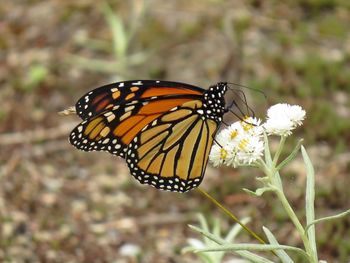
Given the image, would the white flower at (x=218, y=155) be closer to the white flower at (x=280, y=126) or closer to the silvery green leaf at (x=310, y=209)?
the white flower at (x=280, y=126)

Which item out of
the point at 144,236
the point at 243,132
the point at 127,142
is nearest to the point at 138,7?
the point at 144,236

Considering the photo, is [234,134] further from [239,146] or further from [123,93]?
[123,93]

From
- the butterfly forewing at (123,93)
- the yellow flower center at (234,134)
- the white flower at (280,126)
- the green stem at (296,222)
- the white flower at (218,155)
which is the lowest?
the green stem at (296,222)

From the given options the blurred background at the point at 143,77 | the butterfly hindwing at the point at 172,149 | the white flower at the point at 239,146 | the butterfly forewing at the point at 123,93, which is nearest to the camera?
the white flower at the point at 239,146

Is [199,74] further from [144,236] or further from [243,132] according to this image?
[243,132]

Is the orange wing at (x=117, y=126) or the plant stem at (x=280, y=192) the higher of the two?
the orange wing at (x=117, y=126)

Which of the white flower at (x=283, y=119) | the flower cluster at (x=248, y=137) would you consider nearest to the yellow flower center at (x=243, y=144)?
the flower cluster at (x=248, y=137)

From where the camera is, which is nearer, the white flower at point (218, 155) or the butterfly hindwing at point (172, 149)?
the white flower at point (218, 155)

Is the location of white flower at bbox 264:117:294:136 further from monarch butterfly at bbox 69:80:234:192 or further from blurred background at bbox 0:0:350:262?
blurred background at bbox 0:0:350:262
